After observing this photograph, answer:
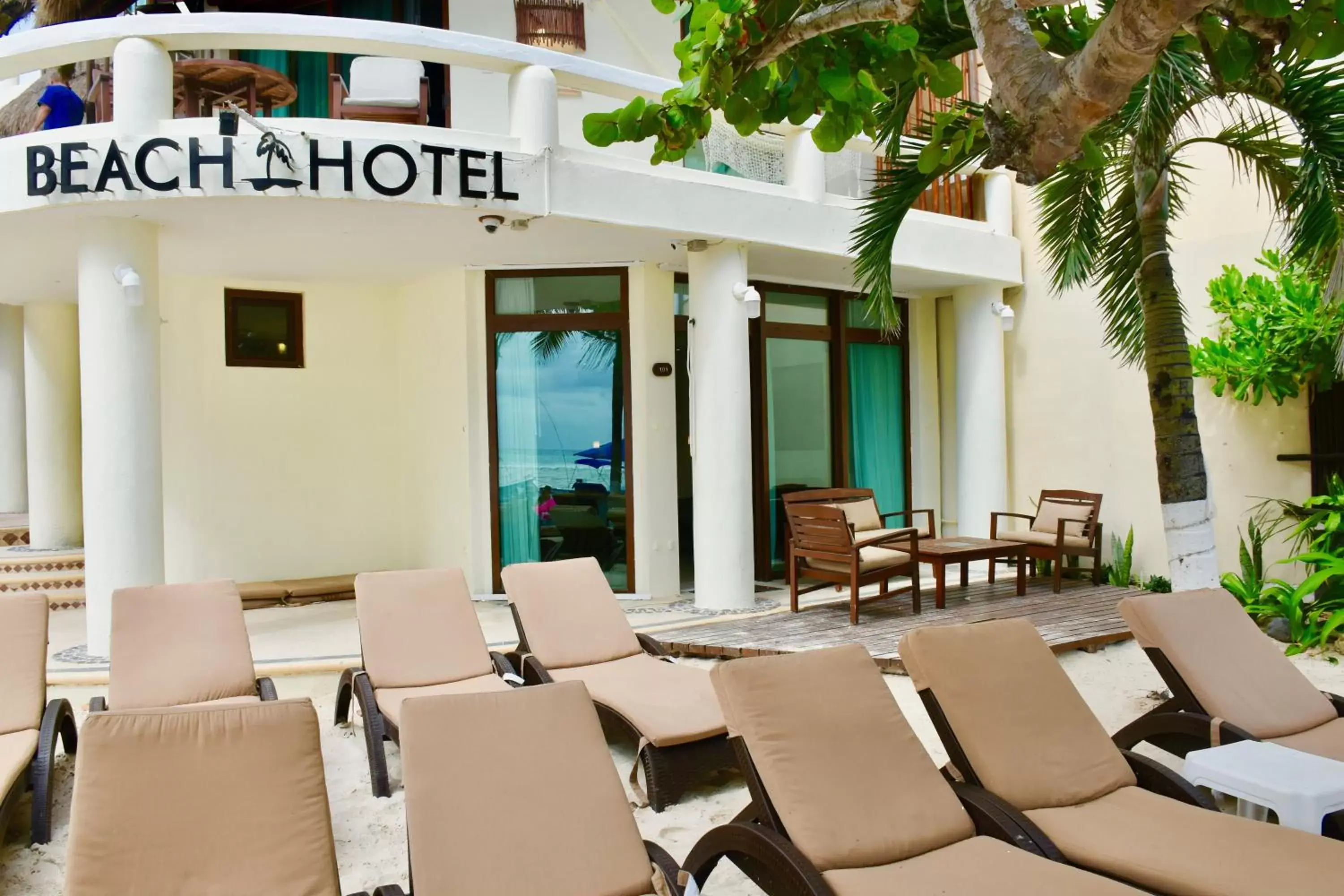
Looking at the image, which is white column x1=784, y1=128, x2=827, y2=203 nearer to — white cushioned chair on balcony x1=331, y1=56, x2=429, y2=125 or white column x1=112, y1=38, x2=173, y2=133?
white cushioned chair on balcony x1=331, y1=56, x2=429, y2=125

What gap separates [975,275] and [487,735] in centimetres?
857

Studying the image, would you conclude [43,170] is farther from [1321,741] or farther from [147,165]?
[1321,741]

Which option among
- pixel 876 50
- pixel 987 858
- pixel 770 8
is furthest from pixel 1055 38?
pixel 987 858

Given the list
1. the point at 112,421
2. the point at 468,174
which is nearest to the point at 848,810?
the point at 468,174

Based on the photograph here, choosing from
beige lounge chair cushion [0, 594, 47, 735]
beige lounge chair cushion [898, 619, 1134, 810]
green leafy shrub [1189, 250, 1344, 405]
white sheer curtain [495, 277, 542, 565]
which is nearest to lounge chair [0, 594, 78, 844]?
beige lounge chair cushion [0, 594, 47, 735]

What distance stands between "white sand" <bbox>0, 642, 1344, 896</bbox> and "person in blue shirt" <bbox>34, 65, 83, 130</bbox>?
14.6 ft

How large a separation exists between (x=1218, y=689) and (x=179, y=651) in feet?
16.9

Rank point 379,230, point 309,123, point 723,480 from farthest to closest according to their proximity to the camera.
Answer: point 723,480 < point 379,230 < point 309,123

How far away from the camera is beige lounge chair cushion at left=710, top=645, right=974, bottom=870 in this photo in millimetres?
3070

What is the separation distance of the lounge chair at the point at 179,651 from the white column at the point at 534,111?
3.84 meters

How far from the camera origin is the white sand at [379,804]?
3.86 metres

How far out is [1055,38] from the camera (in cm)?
497

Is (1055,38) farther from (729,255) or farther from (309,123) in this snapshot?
(309,123)

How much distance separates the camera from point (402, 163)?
6691 mm
